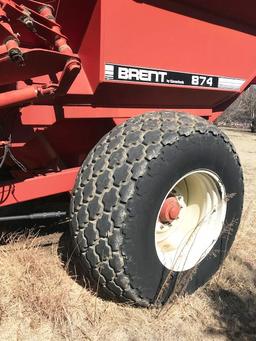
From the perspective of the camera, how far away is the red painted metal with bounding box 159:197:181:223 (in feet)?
10.3

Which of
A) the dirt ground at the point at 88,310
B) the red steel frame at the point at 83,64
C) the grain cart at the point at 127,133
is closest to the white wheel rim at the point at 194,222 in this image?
the grain cart at the point at 127,133

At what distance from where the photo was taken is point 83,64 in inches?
117

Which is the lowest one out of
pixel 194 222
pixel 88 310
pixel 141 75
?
pixel 88 310

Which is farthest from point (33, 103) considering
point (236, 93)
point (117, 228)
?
point (236, 93)

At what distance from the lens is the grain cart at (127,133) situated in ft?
8.80

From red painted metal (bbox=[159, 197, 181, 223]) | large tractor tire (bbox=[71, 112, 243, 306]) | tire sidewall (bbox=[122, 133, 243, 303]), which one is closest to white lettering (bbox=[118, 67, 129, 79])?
large tractor tire (bbox=[71, 112, 243, 306])

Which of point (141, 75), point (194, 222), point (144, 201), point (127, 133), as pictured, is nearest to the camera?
point (144, 201)

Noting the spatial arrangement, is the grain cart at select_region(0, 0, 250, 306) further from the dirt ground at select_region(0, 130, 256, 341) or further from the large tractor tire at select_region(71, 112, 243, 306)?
the dirt ground at select_region(0, 130, 256, 341)

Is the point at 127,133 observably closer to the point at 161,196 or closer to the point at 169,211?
the point at 161,196

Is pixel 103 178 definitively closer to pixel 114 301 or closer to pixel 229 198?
pixel 114 301

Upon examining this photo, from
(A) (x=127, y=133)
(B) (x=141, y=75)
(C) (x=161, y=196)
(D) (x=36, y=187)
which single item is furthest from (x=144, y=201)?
(B) (x=141, y=75)

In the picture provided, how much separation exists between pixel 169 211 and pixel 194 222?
366 millimetres

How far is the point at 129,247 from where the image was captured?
273cm

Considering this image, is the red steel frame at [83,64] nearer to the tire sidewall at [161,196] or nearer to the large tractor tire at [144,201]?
the large tractor tire at [144,201]
